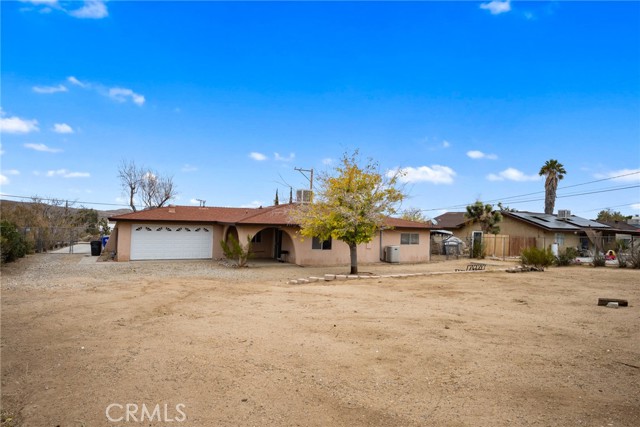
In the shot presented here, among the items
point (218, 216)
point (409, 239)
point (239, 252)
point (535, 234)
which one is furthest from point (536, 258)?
point (218, 216)

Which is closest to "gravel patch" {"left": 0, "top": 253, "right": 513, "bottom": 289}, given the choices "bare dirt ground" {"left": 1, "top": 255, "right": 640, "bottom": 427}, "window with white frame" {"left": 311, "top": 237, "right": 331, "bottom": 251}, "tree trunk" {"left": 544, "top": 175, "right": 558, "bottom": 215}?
"bare dirt ground" {"left": 1, "top": 255, "right": 640, "bottom": 427}

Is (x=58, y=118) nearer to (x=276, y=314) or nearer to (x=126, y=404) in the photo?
(x=276, y=314)

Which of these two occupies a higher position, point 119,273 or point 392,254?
point 392,254

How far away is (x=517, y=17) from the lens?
52.2ft

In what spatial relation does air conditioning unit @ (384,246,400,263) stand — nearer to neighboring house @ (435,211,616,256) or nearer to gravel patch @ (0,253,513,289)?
gravel patch @ (0,253,513,289)

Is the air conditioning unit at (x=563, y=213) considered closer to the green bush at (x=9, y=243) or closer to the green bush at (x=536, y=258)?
the green bush at (x=536, y=258)

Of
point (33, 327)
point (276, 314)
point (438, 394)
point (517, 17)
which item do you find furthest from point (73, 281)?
point (517, 17)

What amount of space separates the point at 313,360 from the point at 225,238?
1995 cm

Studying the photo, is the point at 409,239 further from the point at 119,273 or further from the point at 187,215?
the point at 119,273

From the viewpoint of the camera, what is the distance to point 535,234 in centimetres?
3522

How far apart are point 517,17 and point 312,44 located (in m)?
9.51

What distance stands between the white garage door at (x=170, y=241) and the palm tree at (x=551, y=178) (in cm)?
3883

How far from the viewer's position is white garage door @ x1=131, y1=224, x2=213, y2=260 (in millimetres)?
22891

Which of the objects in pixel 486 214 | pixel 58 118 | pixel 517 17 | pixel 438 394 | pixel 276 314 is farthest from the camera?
pixel 486 214
